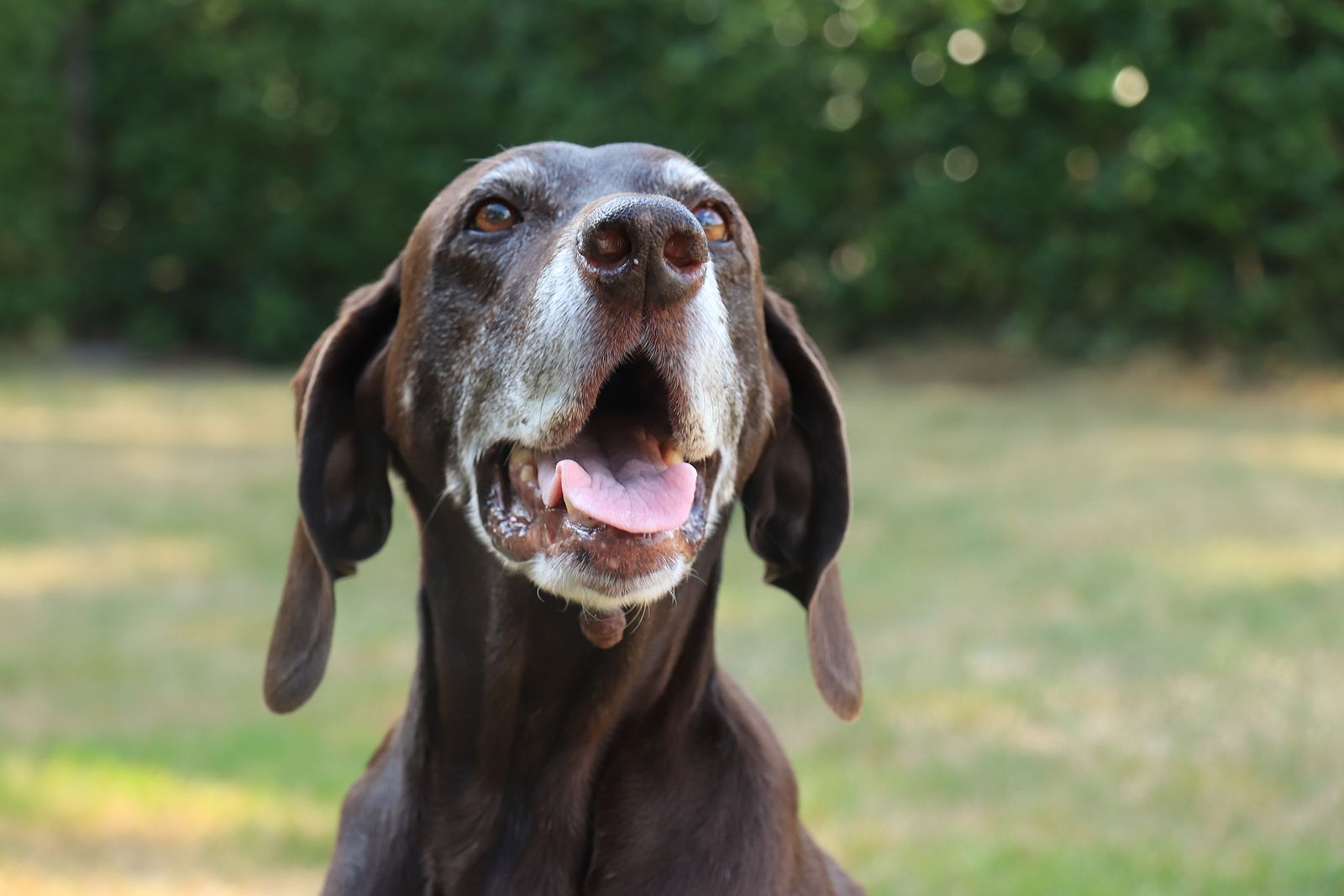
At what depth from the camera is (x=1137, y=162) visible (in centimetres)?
1378

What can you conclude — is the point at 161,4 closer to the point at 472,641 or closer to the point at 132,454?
the point at 132,454

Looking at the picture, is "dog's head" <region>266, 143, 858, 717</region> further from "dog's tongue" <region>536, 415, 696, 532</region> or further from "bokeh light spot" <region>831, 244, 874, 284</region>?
"bokeh light spot" <region>831, 244, 874, 284</region>

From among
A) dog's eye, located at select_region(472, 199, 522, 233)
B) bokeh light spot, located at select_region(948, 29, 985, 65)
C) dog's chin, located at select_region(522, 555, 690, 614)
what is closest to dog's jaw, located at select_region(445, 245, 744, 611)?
dog's chin, located at select_region(522, 555, 690, 614)

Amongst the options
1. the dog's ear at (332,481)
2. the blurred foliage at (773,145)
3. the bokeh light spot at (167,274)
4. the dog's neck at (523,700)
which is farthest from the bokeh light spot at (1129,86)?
the dog's neck at (523,700)

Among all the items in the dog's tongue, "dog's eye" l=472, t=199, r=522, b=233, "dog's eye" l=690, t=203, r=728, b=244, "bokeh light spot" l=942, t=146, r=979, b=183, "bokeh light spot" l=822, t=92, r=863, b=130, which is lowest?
"bokeh light spot" l=942, t=146, r=979, b=183

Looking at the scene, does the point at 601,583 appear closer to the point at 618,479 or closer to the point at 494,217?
the point at 618,479

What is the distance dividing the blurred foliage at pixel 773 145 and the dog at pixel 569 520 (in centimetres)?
1144

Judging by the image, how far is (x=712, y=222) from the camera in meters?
2.93

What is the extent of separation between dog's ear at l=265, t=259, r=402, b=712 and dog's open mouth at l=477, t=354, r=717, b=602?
0.46 meters

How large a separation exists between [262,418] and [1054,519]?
7170 mm

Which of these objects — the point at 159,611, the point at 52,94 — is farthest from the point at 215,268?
the point at 159,611

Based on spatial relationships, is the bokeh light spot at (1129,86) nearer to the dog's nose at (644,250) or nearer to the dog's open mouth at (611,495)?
the dog's open mouth at (611,495)

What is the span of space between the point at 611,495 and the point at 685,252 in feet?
1.38

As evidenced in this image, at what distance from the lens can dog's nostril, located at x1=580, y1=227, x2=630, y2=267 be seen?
2.41 meters
